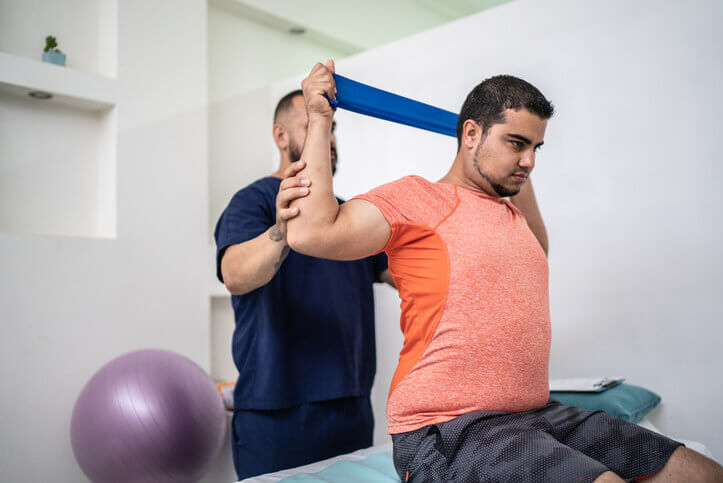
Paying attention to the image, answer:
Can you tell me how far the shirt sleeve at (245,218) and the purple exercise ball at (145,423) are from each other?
0.91 metres

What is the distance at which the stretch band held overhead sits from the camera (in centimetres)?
119

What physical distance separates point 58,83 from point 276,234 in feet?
6.17

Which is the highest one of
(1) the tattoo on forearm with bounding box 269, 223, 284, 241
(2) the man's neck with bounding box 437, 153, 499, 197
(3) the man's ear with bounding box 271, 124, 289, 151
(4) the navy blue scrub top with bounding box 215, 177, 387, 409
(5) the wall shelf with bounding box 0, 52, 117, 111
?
(5) the wall shelf with bounding box 0, 52, 117, 111

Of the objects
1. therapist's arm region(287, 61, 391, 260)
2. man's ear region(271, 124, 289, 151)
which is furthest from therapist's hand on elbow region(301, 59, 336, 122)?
man's ear region(271, 124, 289, 151)

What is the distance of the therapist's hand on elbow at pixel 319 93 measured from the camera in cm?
110

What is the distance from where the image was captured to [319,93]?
110 centimetres

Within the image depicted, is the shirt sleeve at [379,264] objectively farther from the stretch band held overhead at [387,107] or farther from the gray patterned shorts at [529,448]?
the gray patterned shorts at [529,448]

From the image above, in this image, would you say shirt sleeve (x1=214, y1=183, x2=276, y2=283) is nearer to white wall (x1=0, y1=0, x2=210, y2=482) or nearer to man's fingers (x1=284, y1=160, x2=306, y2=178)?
man's fingers (x1=284, y1=160, x2=306, y2=178)

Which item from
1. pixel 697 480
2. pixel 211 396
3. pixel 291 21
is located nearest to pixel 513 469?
pixel 697 480

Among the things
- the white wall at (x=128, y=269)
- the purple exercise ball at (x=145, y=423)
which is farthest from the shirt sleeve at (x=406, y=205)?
the white wall at (x=128, y=269)

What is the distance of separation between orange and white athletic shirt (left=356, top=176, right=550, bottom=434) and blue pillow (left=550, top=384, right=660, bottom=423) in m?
0.81

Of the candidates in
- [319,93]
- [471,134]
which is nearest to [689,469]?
[471,134]

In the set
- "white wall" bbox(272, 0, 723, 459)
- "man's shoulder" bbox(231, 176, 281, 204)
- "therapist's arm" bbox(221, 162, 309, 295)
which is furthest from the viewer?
"white wall" bbox(272, 0, 723, 459)

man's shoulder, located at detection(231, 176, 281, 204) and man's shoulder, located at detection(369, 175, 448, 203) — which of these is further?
man's shoulder, located at detection(231, 176, 281, 204)
